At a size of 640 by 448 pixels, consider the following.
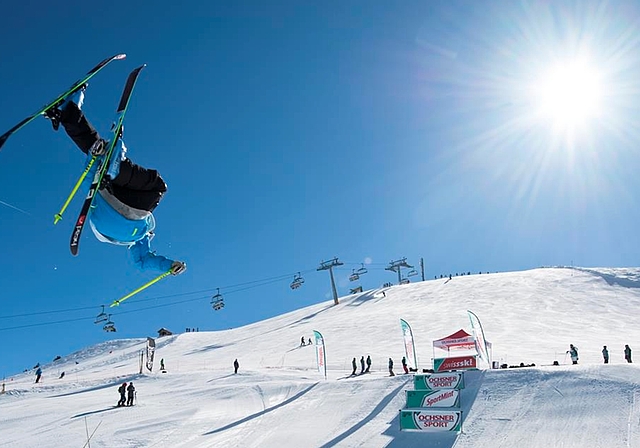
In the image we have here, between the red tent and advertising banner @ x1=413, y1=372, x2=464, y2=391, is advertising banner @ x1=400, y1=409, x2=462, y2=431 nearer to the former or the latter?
advertising banner @ x1=413, y1=372, x2=464, y2=391

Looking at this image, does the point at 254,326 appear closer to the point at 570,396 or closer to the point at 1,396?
the point at 1,396

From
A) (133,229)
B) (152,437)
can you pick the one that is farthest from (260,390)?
(133,229)

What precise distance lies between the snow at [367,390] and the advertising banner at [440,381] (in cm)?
57

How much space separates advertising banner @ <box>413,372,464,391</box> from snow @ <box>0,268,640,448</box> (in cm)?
57

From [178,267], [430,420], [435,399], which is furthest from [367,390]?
[178,267]

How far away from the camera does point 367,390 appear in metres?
20.6

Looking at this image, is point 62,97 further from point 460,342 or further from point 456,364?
point 460,342

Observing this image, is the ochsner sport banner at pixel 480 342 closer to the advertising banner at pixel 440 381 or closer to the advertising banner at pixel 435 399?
the advertising banner at pixel 440 381

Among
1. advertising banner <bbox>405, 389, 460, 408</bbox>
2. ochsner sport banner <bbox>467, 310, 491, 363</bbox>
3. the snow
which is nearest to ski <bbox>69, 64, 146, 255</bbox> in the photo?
the snow

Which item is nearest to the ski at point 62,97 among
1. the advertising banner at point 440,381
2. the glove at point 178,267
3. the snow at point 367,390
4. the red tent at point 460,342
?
the glove at point 178,267

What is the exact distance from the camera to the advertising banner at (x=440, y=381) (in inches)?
726

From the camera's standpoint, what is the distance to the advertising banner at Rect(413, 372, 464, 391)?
18438 millimetres

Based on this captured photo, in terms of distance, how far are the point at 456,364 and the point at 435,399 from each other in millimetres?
3320

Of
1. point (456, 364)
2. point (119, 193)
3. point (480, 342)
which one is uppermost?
point (119, 193)
